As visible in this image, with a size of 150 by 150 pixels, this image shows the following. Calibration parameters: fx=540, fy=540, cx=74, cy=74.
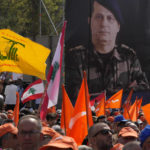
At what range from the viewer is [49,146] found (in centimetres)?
424

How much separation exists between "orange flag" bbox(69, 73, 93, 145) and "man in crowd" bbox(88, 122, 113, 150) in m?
1.86

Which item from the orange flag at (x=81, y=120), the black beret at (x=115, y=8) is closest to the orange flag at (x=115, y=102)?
the orange flag at (x=81, y=120)

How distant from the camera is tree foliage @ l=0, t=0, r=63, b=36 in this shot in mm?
31859

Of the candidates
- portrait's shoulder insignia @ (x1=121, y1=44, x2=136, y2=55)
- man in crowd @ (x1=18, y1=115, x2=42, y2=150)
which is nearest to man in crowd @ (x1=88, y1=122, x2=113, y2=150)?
man in crowd @ (x1=18, y1=115, x2=42, y2=150)

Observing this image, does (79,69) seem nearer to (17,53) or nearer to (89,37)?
(89,37)

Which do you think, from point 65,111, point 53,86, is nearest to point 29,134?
point 65,111

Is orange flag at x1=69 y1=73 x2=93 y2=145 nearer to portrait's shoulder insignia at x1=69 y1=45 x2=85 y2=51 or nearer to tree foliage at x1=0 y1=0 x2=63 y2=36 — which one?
portrait's shoulder insignia at x1=69 y1=45 x2=85 y2=51

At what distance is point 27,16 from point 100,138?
27364 millimetres

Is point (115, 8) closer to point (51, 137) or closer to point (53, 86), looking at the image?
point (53, 86)

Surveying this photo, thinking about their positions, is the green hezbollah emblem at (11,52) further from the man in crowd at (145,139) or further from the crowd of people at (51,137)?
the man in crowd at (145,139)

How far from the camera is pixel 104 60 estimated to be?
22.0 m

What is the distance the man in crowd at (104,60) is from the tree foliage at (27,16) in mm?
9604

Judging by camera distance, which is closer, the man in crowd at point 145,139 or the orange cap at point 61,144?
the orange cap at point 61,144

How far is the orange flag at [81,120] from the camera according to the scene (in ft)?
25.7
